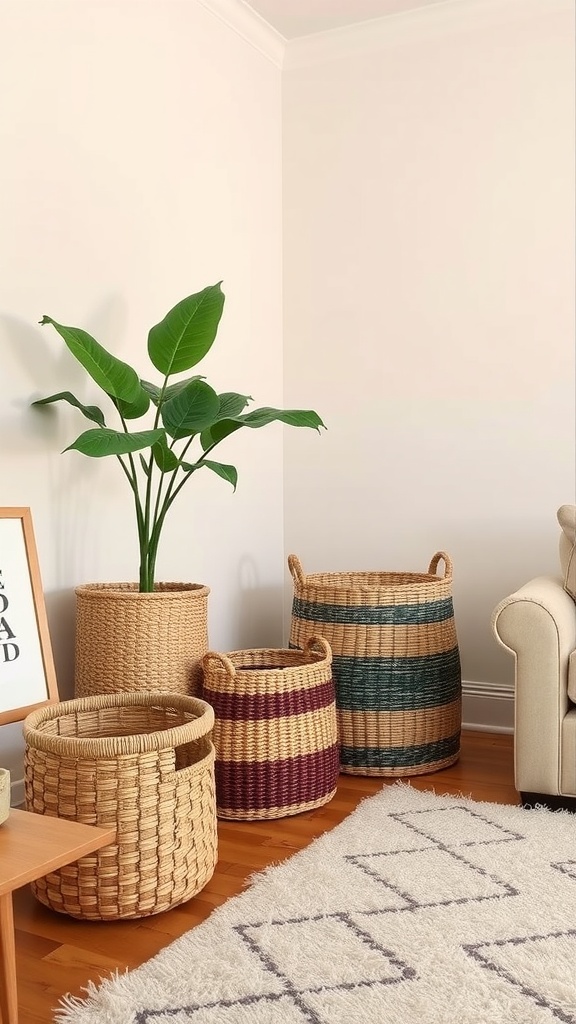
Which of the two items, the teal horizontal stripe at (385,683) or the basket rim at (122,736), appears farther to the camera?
the teal horizontal stripe at (385,683)

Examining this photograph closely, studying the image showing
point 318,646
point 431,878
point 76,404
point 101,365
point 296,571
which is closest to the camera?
point 431,878

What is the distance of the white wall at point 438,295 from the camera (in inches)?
128

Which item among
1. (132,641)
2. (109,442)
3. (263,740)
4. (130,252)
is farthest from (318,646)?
(130,252)

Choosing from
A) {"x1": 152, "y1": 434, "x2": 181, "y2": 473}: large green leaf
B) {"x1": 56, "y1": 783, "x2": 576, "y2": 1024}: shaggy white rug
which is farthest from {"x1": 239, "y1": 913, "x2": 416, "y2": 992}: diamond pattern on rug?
{"x1": 152, "y1": 434, "x2": 181, "y2": 473}: large green leaf

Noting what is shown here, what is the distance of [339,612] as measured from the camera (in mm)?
2787

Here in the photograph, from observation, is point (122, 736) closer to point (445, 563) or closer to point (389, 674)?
point (389, 674)

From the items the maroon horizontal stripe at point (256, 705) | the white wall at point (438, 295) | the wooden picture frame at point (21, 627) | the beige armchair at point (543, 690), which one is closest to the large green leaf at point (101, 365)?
the wooden picture frame at point (21, 627)

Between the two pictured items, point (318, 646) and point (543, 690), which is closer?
point (543, 690)

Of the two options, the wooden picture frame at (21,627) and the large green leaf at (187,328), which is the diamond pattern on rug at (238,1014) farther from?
the large green leaf at (187,328)

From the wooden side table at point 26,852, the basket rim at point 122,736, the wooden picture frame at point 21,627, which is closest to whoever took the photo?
the wooden side table at point 26,852

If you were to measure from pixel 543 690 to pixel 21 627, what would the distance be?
4.28 ft

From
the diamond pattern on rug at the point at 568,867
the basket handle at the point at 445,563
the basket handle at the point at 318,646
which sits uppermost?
the basket handle at the point at 445,563

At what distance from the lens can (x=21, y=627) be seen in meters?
2.21

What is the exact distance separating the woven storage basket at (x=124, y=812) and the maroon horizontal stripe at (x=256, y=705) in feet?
1.55
